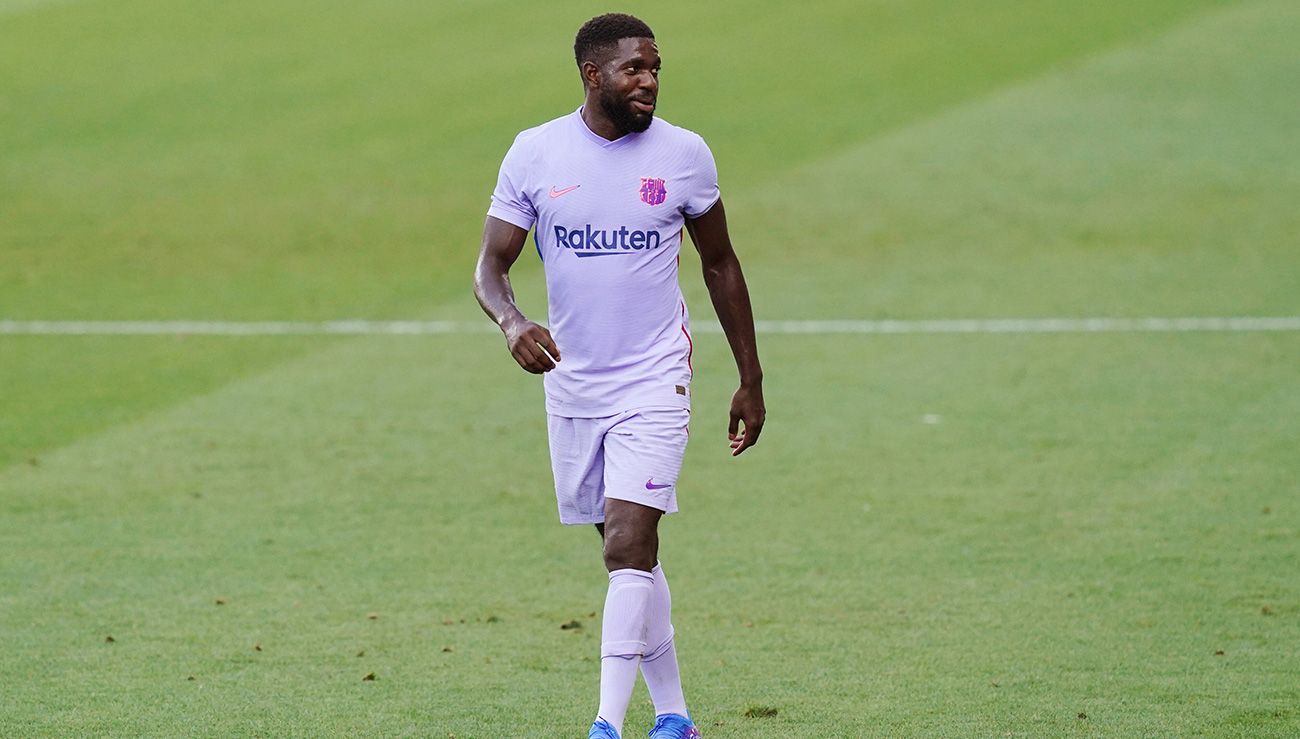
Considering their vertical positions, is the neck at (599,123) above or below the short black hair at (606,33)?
below

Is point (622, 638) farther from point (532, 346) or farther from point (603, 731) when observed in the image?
point (532, 346)

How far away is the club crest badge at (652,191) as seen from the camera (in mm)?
6426

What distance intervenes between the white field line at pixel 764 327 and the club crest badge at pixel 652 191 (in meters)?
8.63

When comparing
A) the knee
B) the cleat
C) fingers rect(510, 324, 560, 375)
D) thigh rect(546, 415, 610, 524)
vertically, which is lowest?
the cleat

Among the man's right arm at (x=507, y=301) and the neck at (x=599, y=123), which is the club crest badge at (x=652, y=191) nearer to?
the neck at (x=599, y=123)

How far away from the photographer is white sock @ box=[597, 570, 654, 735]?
6219 millimetres

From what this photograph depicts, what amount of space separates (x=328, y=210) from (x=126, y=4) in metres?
9.49

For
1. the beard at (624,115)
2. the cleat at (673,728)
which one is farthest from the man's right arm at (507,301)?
the cleat at (673,728)

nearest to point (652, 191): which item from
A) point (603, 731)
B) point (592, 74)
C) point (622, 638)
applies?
point (592, 74)

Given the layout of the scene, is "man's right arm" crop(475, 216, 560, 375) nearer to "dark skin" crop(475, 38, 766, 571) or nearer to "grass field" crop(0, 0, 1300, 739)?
"dark skin" crop(475, 38, 766, 571)

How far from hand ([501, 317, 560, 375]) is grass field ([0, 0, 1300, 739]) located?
152 centimetres

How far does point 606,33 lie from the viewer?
644cm

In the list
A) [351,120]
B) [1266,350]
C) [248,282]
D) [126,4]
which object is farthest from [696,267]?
[126,4]

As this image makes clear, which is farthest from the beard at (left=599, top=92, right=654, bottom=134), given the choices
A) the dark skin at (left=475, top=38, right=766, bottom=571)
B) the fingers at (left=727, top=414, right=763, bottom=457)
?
the fingers at (left=727, top=414, right=763, bottom=457)
